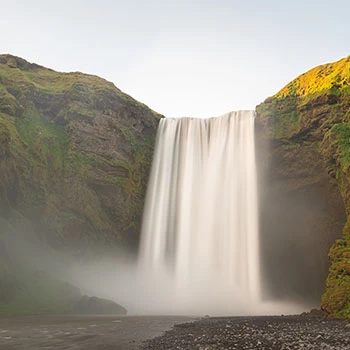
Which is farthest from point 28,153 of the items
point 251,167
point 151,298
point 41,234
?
point 251,167

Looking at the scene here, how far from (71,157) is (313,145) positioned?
3030 centimetres

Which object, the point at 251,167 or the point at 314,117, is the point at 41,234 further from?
the point at 314,117

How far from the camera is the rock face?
1582 inches

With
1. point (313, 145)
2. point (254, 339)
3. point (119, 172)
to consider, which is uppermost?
point (313, 145)

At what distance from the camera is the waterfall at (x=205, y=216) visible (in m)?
41.4

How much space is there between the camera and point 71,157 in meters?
46.3

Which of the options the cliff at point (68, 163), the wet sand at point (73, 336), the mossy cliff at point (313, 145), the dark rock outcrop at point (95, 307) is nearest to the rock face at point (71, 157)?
the cliff at point (68, 163)

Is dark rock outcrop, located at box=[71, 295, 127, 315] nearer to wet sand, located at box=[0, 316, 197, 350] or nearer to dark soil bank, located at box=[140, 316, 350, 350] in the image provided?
wet sand, located at box=[0, 316, 197, 350]

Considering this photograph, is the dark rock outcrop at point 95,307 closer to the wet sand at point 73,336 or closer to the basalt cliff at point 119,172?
the basalt cliff at point 119,172

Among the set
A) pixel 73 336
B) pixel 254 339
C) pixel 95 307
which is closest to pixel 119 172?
pixel 95 307

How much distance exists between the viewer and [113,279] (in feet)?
145

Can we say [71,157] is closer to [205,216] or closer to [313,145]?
[205,216]

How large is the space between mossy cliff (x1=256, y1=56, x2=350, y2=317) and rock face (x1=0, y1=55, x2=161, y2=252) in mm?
18805

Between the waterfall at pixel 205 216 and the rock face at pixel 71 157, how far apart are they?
10.9 ft
